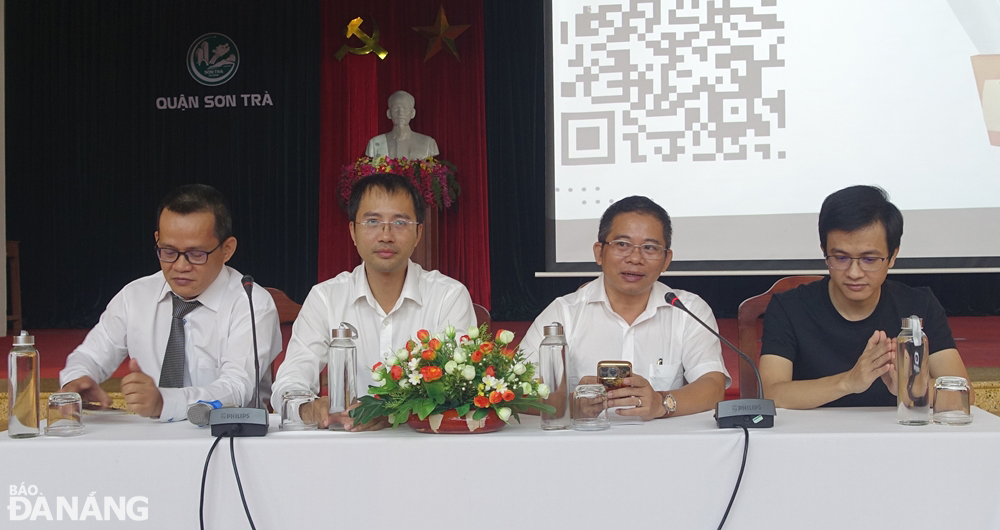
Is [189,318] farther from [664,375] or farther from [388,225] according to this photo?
[664,375]

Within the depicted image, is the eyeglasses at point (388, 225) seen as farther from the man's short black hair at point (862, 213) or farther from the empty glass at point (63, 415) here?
the man's short black hair at point (862, 213)

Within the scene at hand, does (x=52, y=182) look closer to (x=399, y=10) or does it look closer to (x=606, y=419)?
(x=399, y=10)

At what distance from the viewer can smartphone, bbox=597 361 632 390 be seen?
1.54 meters

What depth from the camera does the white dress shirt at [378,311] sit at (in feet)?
6.47

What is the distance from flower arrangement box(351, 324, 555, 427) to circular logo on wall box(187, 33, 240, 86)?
225 inches

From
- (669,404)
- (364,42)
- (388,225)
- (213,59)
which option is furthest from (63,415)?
(213,59)

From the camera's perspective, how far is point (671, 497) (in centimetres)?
128

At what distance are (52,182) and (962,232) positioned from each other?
21.5 ft

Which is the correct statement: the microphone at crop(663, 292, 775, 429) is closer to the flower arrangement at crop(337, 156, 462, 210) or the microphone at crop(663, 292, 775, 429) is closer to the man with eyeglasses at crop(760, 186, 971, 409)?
the man with eyeglasses at crop(760, 186, 971, 409)

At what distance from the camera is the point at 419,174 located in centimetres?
531

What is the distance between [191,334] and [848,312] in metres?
1.56

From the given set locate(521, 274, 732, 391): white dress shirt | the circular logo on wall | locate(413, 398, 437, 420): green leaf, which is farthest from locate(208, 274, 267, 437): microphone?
the circular logo on wall

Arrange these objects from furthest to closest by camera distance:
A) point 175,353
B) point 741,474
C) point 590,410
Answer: point 175,353 → point 590,410 → point 741,474

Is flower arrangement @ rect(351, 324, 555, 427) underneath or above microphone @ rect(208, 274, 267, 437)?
above
